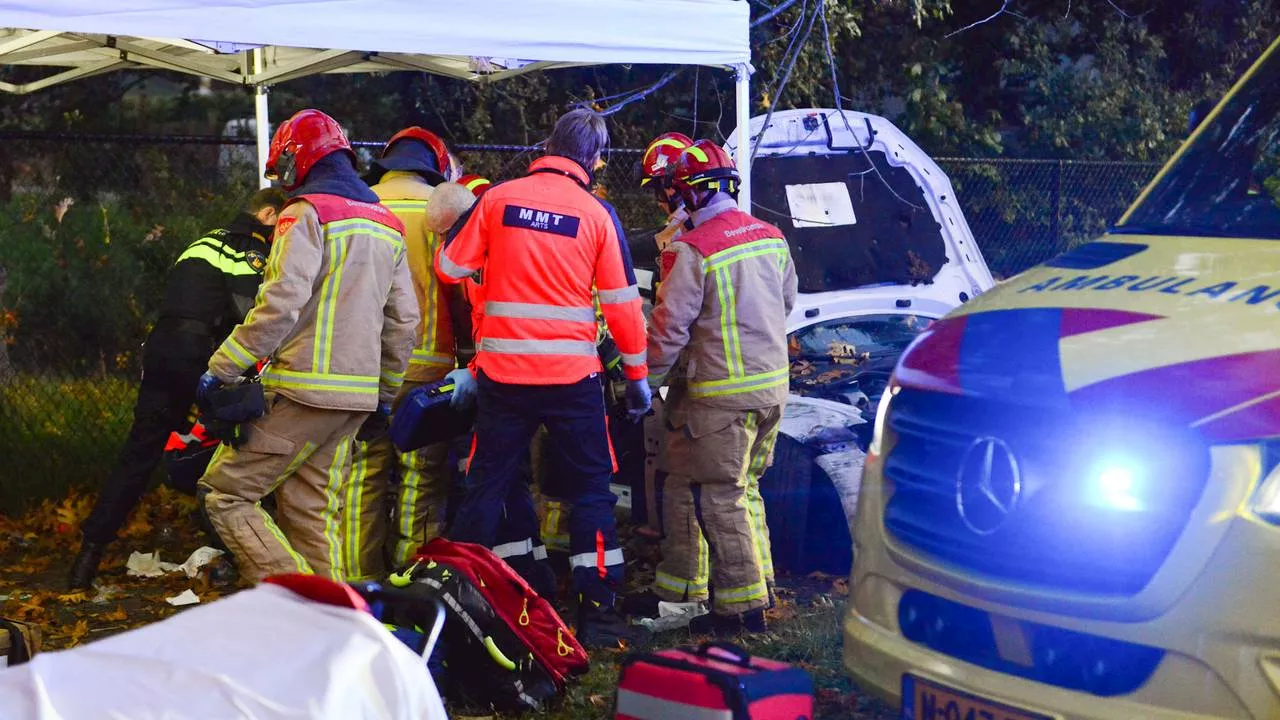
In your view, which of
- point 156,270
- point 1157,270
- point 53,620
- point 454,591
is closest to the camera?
point 1157,270

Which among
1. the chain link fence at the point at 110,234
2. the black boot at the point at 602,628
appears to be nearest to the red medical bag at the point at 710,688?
the black boot at the point at 602,628

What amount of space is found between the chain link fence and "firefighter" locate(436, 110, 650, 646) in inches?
95.8

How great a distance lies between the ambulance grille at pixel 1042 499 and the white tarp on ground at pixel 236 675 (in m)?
1.44

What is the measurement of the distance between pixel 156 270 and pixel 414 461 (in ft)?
16.4

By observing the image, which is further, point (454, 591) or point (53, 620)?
point (53, 620)

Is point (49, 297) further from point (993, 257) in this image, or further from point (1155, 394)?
point (1155, 394)

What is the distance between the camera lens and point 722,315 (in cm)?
570

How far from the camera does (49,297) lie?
34.5ft

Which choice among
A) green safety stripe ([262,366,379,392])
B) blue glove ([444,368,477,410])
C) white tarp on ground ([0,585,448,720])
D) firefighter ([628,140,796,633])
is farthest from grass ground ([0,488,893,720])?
white tarp on ground ([0,585,448,720])

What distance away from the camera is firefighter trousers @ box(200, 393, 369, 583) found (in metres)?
5.25

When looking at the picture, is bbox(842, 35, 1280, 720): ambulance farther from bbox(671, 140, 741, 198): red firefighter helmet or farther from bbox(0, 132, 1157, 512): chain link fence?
bbox(0, 132, 1157, 512): chain link fence

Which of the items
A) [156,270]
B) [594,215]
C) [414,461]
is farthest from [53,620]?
[156,270]

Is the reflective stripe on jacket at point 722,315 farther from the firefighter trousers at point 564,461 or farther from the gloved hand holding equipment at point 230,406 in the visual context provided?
the gloved hand holding equipment at point 230,406

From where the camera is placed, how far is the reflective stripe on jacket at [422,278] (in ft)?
20.4
